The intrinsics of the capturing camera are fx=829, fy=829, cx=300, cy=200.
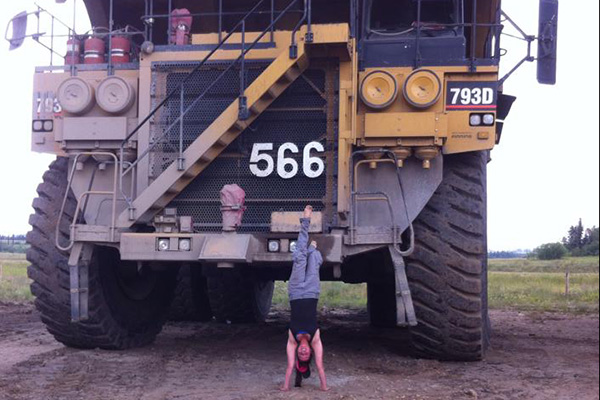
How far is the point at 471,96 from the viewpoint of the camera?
7.69 meters

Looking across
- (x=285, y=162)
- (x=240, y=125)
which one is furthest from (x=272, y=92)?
(x=285, y=162)

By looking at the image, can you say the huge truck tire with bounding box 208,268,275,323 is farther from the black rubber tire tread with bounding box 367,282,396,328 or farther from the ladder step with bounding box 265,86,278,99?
the ladder step with bounding box 265,86,278,99

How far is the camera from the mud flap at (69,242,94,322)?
7664mm

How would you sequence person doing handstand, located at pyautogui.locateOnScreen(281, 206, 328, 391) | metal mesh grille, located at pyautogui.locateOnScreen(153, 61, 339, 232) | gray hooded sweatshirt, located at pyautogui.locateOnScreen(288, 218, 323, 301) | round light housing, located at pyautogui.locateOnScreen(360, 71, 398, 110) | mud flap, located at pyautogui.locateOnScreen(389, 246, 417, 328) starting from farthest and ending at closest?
metal mesh grille, located at pyautogui.locateOnScreen(153, 61, 339, 232) → round light housing, located at pyautogui.locateOnScreen(360, 71, 398, 110) → mud flap, located at pyautogui.locateOnScreen(389, 246, 417, 328) → gray hooded sweatshirt, located at pyautogui.locateOnScreen(288, 218, 323, 301) → person doing handstand, located at pyautogui.locateOnScreen(281, 206, 328, 391)

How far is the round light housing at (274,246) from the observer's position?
7.40m

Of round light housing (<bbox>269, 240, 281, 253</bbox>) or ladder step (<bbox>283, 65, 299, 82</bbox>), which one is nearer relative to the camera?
round light housing (<bbox>269, 240, 281, 253</bbox>)

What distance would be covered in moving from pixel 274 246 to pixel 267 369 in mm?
1281

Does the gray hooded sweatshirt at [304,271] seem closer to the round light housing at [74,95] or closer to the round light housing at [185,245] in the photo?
the round light housing at [185,245]

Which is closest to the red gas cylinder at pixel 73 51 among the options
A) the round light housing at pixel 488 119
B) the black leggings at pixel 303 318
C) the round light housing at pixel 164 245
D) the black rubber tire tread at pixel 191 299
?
the round light housing at pixel 164 245

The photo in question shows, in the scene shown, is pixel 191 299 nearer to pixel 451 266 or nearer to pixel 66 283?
pixel 66 283

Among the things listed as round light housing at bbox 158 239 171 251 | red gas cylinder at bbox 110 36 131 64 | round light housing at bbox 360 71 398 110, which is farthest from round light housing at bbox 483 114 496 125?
red gas cylinder at bbox 110 36 131 64

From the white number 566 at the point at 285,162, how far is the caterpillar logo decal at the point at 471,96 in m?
1.28

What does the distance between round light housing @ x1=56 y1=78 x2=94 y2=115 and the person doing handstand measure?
100 inches

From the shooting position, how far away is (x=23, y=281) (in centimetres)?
2583
